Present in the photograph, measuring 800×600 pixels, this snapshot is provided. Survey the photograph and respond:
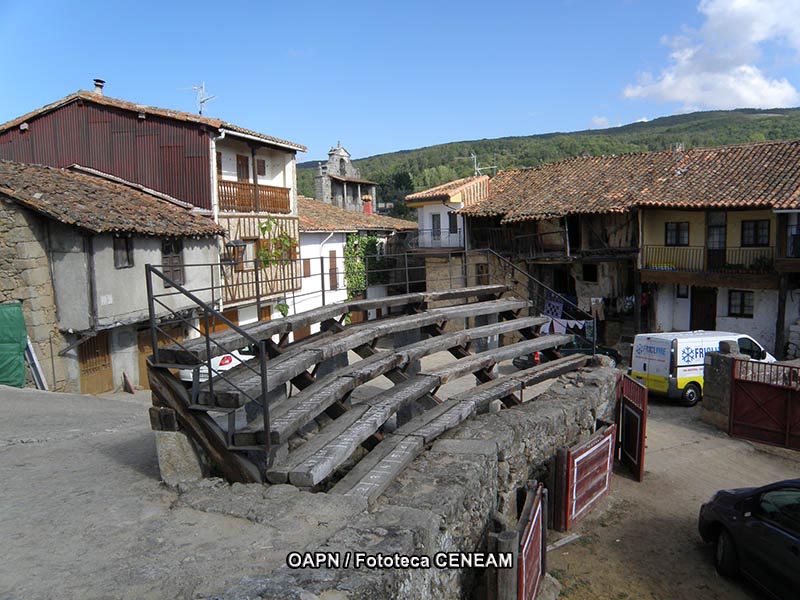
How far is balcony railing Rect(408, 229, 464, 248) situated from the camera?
103 feet

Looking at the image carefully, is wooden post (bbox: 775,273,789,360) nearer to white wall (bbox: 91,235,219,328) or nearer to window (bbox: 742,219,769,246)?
window (bbox: 742,219,769,246)

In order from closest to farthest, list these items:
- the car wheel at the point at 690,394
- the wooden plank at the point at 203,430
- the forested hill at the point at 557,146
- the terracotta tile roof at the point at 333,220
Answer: the wooden plank at the point at 203,430 → the car wheel at the point at 690,394 → the terracotta tile roof at the point at 333,220 → the forested hill at the point at 557,146

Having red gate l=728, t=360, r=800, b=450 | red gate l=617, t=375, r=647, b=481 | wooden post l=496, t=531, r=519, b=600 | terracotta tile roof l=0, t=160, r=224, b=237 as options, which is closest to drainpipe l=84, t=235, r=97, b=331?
terracotta tile roof l=0, t=160, r=224, b=237

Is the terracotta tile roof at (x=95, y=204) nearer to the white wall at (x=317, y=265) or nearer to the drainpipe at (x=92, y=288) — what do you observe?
the drainpipe at (x=92, y=288)

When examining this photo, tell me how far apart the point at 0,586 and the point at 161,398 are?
2.46 meters

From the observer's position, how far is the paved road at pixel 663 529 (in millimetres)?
7598

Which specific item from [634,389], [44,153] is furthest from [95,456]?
[44,153]

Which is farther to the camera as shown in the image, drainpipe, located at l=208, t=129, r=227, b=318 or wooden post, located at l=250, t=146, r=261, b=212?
wooden post, located at l=250, t=146, r=261, b=212

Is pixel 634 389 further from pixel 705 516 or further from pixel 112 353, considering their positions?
pixel 112 353

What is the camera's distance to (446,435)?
25.7 ft

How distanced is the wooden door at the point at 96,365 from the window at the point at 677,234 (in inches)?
822

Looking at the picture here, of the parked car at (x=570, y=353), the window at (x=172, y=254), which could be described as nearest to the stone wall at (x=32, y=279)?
the window at (x=172, y=254)

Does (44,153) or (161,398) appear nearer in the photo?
(161,398)

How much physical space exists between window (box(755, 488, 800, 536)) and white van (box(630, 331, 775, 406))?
10252 millimetres
